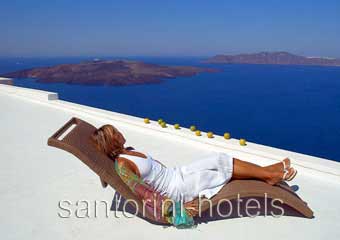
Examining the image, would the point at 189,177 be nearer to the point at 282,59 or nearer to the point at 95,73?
the point at 95,73

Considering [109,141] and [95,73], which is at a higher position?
[109,141]

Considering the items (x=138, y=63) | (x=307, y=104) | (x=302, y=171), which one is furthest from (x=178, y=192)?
(x=138, y=63)

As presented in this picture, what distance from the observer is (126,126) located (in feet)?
17.2

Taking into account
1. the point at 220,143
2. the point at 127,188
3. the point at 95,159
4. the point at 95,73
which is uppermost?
the point at 95,159

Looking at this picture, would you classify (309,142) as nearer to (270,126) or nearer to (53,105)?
(270,126)

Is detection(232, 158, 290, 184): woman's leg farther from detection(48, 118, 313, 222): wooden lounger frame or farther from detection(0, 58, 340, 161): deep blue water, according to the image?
detection(0, 58, 340, 161): deep blue water

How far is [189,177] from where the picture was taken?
2379mm

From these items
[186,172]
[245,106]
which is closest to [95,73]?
[245,106]

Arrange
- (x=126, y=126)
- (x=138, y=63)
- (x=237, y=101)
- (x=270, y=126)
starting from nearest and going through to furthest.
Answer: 1. (x=126, y=126)
2. (x=270, y=126)
3. (x=237, y=101)
4. (x=138, y=63)

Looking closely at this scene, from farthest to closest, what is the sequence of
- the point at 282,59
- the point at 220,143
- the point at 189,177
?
the point at 282,59 < the point at 220,143 < the point at 189,177

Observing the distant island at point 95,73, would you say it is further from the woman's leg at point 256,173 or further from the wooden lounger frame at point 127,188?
the woman's leg at point 256,173

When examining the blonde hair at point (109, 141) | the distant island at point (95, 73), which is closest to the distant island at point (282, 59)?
the distant island at point (95, 73)

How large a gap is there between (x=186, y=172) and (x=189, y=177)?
6 cm

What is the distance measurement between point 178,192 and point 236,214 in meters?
0.51
